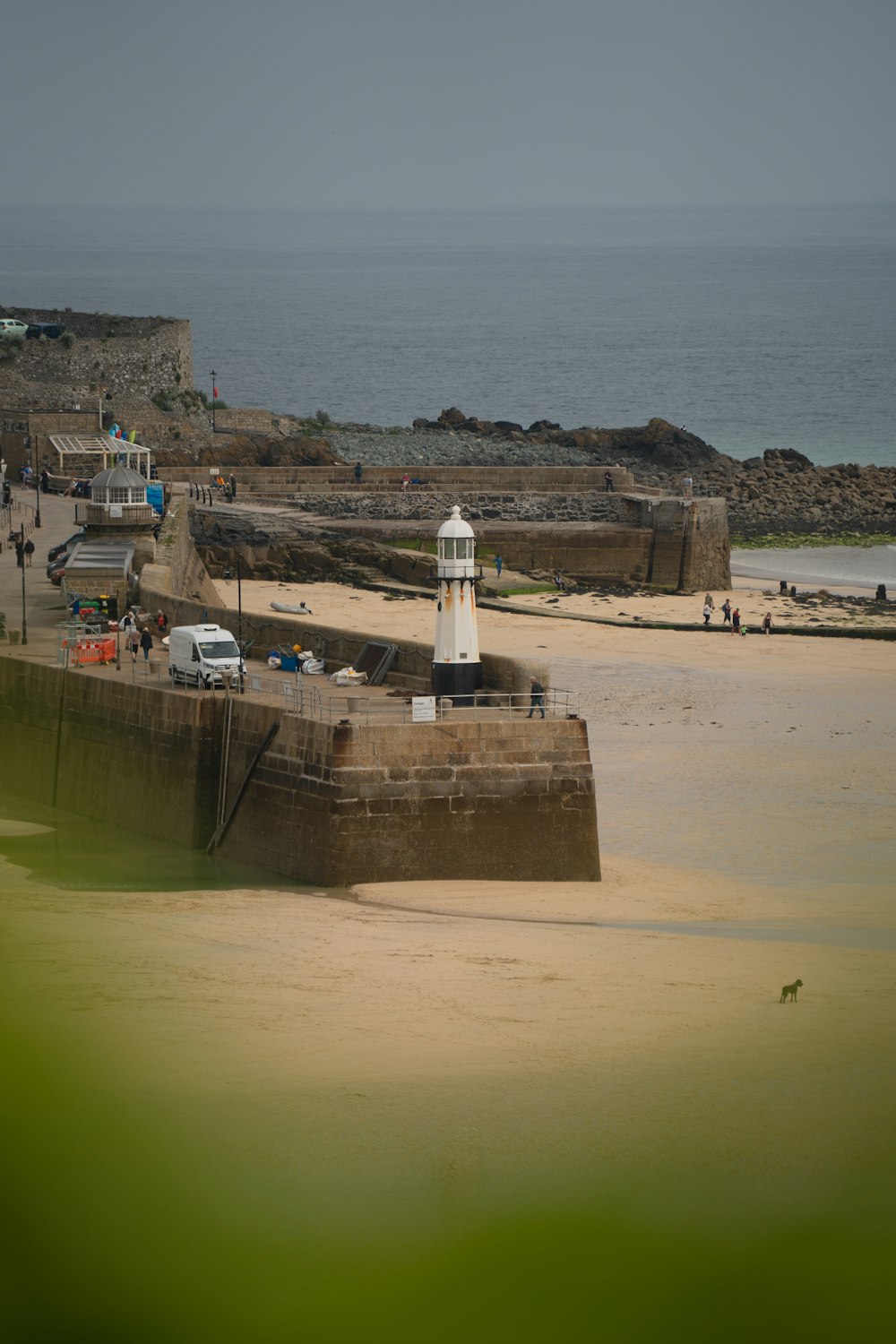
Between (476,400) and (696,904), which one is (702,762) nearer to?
(696,904)

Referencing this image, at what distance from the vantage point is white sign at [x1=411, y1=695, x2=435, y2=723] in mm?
23359

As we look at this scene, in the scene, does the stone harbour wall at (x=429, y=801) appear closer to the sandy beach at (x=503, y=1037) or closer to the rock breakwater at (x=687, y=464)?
the sandy beach at (x=503, y=1037)

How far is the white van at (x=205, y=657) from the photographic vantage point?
84.6ft

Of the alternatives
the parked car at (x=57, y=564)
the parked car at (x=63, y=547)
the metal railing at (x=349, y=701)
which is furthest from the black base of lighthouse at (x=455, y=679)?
the parked car at (x=63, y=547)

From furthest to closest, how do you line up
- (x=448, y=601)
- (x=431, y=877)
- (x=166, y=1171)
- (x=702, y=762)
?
(x=702, y=762)
(x=448, y=601)
(x=431, y=877)
(x=166, y=1171)

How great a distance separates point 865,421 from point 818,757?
83503 millimetres

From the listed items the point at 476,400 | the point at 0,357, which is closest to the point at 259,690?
the point at 0,357

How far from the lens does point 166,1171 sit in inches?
591

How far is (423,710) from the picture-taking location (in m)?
23.4

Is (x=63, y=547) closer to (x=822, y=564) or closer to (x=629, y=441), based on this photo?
(x=822, y=564)

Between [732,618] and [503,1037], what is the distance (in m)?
29.9

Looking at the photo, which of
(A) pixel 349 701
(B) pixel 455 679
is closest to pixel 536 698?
(B) pixel 455 679

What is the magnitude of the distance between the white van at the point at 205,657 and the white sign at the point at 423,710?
3213 mm

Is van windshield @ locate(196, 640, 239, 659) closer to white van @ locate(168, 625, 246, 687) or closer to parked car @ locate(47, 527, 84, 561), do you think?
white van @ locate(168, 625, 246, 687)
